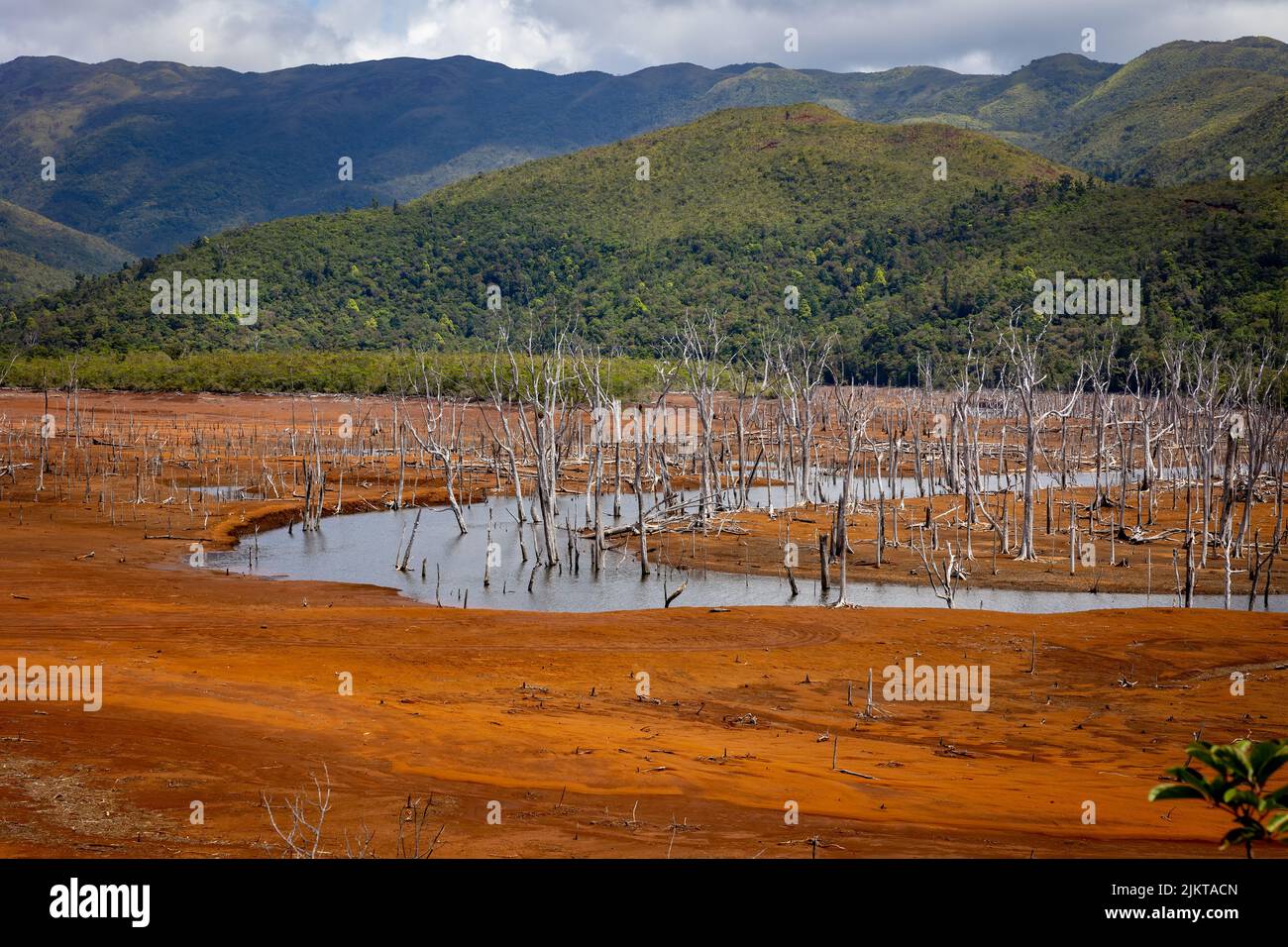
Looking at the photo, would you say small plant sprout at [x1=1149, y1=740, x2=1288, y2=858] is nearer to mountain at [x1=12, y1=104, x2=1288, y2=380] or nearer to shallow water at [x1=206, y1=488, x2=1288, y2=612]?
shallow water at [x1=206, y1=488, x2=1288, y2=612]

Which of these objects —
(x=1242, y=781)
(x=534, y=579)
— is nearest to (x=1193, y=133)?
(x=534, y=579)

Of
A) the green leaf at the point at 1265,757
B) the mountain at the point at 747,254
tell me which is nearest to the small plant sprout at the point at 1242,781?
the green leaf at the point at 1265,757

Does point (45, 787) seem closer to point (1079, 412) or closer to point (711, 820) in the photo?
point (711, 820)

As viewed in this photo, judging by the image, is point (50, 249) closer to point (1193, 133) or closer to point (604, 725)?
point (1193, 133)

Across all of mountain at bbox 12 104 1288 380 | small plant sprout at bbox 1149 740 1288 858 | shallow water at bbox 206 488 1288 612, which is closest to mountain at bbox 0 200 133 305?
mountain at bbox 12 104 1288 380

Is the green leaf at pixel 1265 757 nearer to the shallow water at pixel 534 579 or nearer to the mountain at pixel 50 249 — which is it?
the shallow water at pixel 534 579
